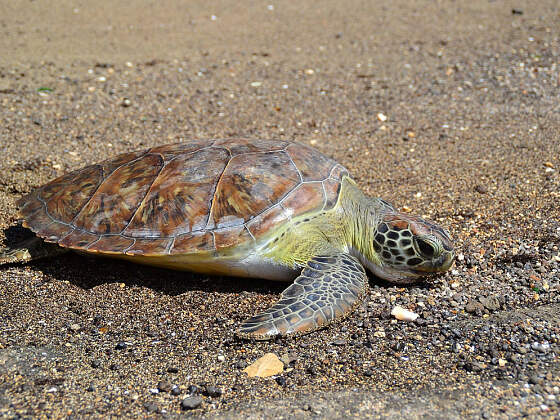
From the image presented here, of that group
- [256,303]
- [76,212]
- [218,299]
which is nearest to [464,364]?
[256,303]

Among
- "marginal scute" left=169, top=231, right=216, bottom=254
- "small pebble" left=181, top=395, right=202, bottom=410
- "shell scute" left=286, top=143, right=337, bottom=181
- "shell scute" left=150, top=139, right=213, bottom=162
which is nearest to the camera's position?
"small pebble" left=181, top=395, right=202, bottom=410

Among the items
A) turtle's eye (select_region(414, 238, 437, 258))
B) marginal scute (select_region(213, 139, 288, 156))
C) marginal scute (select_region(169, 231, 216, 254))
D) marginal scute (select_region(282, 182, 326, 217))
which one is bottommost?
marginal scute (select_region(169, 231, 216, 254))

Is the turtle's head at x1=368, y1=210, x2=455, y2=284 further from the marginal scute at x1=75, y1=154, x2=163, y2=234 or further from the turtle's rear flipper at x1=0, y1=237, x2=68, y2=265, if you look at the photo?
the turtle's rear flipper at x1=0, y1=237, x2=68, y2=265

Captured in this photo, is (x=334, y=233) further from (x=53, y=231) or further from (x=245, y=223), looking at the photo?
(x=53, y=231)

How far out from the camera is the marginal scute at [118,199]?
3635 millimetres

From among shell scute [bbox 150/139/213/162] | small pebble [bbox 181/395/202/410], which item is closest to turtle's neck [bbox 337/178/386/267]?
shell scute [bbox 150/139/213/162]

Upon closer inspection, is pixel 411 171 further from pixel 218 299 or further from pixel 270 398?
pixel 270 398

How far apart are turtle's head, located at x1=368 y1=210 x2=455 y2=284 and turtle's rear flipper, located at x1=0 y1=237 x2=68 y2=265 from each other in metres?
2.40

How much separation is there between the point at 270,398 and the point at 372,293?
4.02ft

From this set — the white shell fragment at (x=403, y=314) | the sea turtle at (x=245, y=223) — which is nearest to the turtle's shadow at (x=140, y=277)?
the sea turtle at (x=245, y=223)

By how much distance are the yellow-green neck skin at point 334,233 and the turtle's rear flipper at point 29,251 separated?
1.65 m

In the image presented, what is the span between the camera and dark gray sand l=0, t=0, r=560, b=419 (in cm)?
263

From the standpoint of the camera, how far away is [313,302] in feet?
10.3

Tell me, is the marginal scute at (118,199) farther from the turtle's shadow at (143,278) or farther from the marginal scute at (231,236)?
the marginal scute at (231,236)
